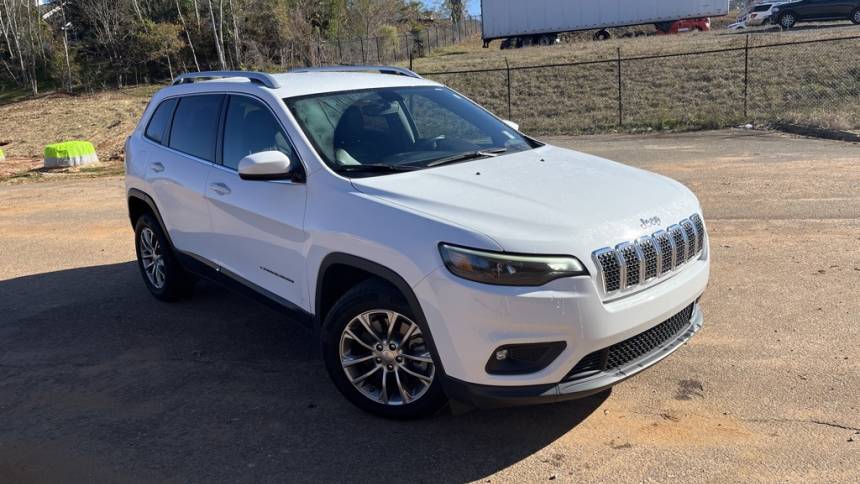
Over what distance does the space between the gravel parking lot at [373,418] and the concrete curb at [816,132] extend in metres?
7.15

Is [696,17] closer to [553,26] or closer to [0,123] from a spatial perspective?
[553,26]

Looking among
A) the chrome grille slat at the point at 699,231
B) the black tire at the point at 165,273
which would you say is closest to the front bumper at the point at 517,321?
the chrome grille slat at the point at 699,231

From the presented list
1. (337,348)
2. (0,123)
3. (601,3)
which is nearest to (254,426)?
(337,348)

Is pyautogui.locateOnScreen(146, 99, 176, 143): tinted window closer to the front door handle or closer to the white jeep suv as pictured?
the white jeep suv

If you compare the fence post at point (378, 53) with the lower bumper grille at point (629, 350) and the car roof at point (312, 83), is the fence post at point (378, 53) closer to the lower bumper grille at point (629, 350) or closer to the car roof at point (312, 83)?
the car roof at point (312, 83)

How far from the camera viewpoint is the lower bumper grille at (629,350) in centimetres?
327

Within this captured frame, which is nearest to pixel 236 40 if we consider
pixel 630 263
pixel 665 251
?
pixel 665 251

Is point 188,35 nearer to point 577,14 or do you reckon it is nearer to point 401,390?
point 577,14

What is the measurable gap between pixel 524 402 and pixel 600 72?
22.6 metres

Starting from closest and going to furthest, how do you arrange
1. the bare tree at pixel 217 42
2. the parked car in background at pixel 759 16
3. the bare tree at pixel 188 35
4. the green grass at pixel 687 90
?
the green grass at pixel 687 90
the bare tree at pixel 217 42
the bare tree at pixel 188 35
the parked car in background at pixel 759 16

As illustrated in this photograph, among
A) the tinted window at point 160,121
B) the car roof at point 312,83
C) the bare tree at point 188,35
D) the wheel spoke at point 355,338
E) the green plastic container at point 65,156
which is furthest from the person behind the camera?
the bare tree at point 188,35

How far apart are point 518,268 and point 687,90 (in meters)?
19.9

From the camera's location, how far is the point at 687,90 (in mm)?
21125

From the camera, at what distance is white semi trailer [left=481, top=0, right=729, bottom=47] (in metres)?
39.4
